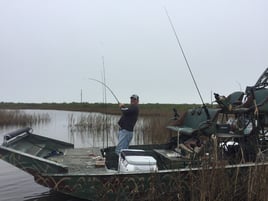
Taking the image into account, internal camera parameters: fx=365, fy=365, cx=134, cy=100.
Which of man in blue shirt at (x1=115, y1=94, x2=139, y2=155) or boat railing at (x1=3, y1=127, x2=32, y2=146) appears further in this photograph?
man in blue shirt at (x1=115, y1=94, x2=139, y2=155)

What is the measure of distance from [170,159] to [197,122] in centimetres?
114

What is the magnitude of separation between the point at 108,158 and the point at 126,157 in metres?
1.97

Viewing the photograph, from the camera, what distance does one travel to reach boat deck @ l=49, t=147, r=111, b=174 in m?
5.85

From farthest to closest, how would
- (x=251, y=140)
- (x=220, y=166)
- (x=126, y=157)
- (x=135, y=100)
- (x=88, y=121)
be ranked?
1. (x=88, y=121)
2. (x=135, y=100)
3. (x=251, y=140)
4. (x=126, y=157)
5. (x=220, y=166)

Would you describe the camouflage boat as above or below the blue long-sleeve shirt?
below

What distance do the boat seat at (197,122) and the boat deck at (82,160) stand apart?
1646mm

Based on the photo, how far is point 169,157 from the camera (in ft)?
21.3

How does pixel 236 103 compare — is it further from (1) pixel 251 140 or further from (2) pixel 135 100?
(2) pixel 135 100

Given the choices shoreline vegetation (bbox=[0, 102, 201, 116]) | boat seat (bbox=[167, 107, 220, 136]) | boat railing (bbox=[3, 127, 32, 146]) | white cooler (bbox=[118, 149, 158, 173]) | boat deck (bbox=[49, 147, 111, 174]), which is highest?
shoreline vegetation (bbox=[0, 102, 201, 116])

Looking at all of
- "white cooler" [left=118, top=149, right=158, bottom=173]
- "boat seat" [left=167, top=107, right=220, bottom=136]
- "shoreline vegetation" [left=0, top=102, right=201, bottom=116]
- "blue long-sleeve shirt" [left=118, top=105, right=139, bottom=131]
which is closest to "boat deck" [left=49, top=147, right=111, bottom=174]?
"white cooler" [left=118, top=149, right=158, bottom=173]

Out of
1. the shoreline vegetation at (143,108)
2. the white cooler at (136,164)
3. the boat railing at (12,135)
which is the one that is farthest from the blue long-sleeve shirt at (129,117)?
the shoreline vegetation at (143,108)

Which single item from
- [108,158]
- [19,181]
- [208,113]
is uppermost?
[208,113]

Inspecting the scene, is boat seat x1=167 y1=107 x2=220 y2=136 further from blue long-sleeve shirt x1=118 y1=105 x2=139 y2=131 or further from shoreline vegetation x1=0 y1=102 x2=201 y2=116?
shoreline vegetation x1=0 y1=102 x2=201 y2=116

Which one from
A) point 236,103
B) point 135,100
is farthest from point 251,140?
point 135,100
